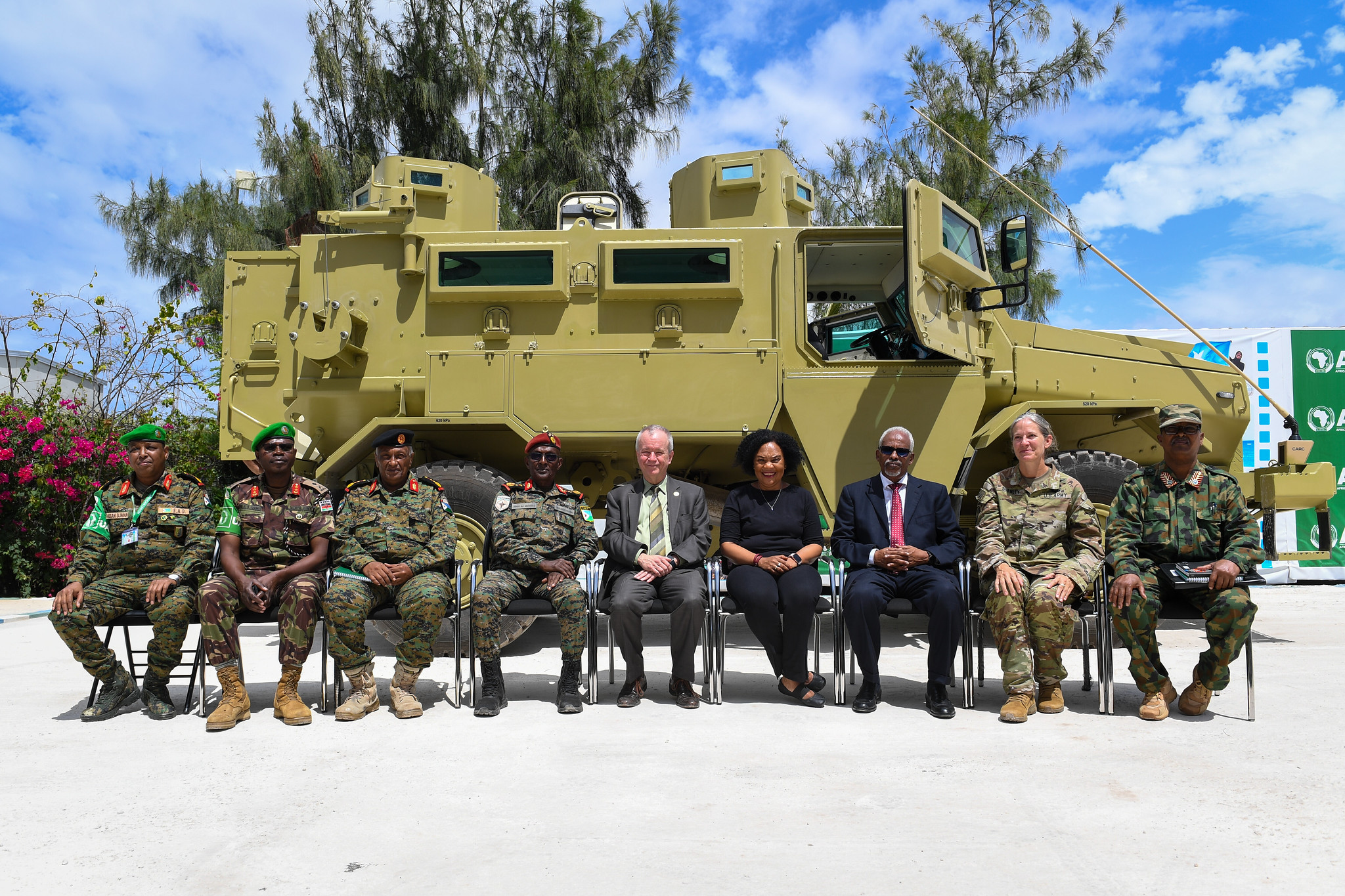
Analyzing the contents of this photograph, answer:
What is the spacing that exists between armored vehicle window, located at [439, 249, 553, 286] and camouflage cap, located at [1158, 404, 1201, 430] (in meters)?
3.53

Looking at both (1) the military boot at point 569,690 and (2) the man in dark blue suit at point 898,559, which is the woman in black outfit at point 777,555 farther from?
(1) the military boot at point 569,690

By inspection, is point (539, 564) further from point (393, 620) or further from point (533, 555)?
point (393, 620)

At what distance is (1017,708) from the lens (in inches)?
148

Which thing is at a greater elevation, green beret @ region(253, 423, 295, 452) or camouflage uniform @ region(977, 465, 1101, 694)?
green beret @ region(253, 423, 295, 452)

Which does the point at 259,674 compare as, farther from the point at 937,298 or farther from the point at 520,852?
the point at 937,298

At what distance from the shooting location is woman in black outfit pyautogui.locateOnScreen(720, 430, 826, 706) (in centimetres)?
405

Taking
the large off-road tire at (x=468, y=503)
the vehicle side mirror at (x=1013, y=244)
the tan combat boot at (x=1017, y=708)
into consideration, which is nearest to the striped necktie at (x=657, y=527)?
the large off-road tire at (x=468, y=503)

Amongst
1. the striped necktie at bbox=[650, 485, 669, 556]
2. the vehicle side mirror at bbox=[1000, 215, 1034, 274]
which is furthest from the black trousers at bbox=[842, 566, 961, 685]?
the vehicle side mirror at bbox=[1000, 215, 1034, 274]

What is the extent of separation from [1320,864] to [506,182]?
42.2ft

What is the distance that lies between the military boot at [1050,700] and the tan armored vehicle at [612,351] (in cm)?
181

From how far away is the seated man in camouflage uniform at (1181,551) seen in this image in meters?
3.75

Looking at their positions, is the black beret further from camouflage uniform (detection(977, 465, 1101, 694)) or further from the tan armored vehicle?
camouflage uniform (detection(977, 465, 1101, 694))

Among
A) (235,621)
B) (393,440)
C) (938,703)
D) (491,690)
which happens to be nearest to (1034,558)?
(938,703)

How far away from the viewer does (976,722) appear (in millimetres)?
3758
